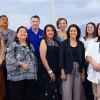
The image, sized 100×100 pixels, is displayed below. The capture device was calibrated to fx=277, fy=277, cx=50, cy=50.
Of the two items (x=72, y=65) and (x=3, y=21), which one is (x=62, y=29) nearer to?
(x=72, y=65)

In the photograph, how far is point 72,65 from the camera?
14.3ft

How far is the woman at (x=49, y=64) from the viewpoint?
14.6 feet

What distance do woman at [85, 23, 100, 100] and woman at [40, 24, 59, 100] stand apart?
524 mm

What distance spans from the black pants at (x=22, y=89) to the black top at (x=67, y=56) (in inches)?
22.4

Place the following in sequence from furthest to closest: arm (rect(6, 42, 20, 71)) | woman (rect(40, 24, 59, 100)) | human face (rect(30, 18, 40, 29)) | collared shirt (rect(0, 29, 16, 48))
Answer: human face (rect(30, 18, 40, 29)), collared shirt (rect(0, 29, 16, 48)), woman (rect(40, 24, 59, 100)), arm (rect(6, 42, 20, 71))

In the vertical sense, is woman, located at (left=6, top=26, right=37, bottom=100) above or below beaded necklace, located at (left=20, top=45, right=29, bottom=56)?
below

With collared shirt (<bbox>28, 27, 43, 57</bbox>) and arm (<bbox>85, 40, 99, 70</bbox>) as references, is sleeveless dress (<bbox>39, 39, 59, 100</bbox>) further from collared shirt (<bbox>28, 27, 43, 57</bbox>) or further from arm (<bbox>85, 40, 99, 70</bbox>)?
arm (<bbox>85, 40, 99, 70</bbox>)

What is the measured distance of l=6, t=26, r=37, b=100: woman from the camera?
4223mm

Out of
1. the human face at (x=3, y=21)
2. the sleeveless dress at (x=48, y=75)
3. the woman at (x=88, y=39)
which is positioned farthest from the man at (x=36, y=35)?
the woman at (x=88, y=39)

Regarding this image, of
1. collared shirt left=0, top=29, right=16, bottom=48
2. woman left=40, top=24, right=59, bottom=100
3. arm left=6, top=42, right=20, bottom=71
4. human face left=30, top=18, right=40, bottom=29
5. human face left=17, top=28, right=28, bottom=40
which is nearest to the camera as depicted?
arm left=6, top=42, right=20, bottom=71

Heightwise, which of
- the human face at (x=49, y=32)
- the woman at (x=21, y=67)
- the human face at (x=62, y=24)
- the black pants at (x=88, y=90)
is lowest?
the black pants at (x=88, y=90)

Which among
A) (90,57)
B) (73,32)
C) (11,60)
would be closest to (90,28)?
(73,32)

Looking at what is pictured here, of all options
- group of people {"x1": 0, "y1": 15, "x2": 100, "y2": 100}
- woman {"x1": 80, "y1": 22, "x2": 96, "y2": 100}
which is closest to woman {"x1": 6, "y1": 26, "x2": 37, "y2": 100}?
group of people {"x1": 0, "y1": 15, "x2": 100, "y2": 100}

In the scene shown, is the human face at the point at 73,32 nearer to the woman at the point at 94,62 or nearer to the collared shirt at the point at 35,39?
the woman at the point at 94,62
